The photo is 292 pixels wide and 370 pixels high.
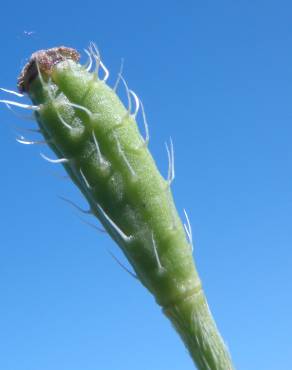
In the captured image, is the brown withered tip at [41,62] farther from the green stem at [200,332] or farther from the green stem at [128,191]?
the green stem at [200,332]

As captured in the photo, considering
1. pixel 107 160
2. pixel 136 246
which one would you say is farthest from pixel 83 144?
pixel 136 246

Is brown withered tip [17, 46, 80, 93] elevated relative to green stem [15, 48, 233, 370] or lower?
elevated

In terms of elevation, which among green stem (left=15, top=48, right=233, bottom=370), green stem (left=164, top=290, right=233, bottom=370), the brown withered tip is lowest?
green stem (left=164, top=290, right=233, bottom=370)

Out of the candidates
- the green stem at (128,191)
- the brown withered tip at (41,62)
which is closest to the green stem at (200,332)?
the green stem at (128,191)

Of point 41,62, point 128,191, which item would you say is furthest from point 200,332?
point 41,62

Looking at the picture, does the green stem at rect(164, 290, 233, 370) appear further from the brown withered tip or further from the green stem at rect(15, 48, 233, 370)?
the brown withered tip

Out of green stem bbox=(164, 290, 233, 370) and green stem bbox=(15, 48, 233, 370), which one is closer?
green stem bbox=(15, 48, 233, 370)

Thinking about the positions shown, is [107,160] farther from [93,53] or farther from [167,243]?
[93,53]

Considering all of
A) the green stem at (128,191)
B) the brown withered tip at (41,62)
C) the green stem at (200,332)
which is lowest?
the green stem at (200,332)

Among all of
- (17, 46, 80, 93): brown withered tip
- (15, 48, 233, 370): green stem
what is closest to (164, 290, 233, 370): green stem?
(15, 48, 233, 370): green stem
